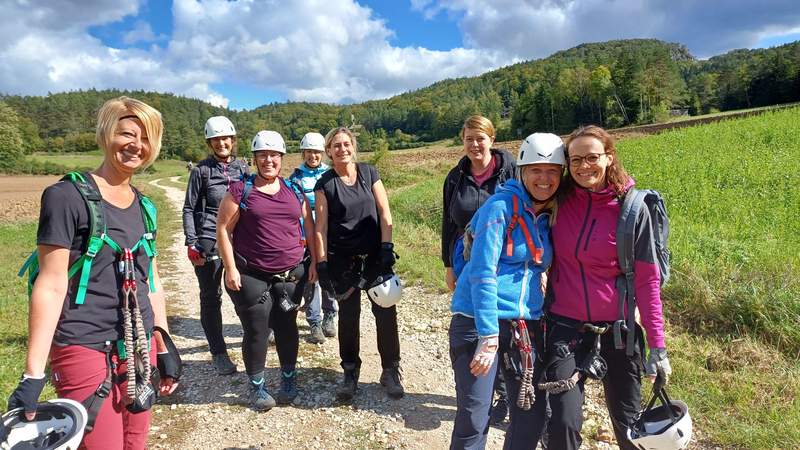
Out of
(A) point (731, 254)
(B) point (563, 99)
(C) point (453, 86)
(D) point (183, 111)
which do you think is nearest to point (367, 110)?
(C) point (453, 86)

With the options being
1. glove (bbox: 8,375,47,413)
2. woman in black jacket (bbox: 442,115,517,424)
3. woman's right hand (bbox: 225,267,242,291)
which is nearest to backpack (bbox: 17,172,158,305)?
glove (bbox: 8,375,47,413)

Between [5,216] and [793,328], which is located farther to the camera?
[5,216]

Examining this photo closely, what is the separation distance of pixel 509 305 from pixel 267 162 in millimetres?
2452

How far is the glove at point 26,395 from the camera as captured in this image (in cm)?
177

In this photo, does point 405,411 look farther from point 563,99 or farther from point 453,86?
point 453,86

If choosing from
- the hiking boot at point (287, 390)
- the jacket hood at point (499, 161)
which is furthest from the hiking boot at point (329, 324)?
the jacket hood at point (499, 161)

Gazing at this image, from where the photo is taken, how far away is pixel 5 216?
23531mm

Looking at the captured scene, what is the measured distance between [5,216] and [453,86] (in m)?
152

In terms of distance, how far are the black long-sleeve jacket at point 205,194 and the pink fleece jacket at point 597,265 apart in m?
3.49

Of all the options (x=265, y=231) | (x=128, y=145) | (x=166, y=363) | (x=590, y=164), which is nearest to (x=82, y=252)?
(x=128, y=145)

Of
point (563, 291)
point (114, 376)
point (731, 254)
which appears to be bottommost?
point (731, 254)

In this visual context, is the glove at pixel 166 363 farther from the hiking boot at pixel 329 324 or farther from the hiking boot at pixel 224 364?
the hiking boot at pixel 329 324

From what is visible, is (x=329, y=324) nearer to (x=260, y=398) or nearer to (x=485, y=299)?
(x=260, y=398)

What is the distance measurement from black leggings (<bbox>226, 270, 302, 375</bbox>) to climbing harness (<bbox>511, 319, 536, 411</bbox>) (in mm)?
2322
